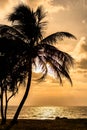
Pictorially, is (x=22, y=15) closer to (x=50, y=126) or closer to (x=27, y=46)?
(x=27, y=46)

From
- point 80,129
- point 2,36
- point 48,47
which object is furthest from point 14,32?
point 80,129

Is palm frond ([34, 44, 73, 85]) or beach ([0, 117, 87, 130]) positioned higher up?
palm frond ([34, 44, 73, 85])

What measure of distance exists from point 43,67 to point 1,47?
141 inches

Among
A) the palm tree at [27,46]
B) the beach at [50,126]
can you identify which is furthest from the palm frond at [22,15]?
the beach at [50,126]

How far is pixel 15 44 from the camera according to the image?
2802 centimetres

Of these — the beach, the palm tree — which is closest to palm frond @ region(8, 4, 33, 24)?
the palm tree

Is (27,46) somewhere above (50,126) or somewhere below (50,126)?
above

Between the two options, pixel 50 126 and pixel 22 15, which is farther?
pixel 50 126

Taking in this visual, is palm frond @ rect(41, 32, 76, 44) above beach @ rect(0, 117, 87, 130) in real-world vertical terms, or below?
above

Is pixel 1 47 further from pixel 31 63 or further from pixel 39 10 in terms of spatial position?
pixel 39 10

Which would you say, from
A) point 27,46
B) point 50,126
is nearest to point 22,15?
point 27,46

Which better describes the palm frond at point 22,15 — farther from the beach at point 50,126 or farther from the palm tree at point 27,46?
the beach at point 50,126

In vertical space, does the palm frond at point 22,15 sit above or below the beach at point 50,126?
above

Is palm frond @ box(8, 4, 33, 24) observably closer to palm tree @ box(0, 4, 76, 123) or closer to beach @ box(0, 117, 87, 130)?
palm tree @ box(0, 4, 76, 123)
